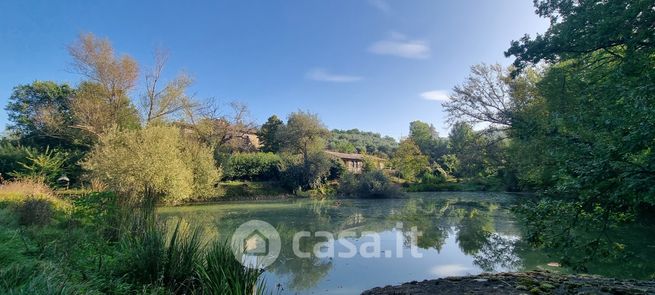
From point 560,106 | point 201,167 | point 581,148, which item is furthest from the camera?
point 201,167

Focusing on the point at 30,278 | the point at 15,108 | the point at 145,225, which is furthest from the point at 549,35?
the point at 15,108

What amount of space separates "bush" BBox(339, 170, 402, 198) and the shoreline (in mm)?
18940

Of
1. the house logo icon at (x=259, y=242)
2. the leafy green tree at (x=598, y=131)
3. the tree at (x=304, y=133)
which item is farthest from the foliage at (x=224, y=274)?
the tree at (x=304, y=133)

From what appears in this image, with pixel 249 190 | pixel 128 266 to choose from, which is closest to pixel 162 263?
pixel 128 266

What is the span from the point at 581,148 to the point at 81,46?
84.7ft

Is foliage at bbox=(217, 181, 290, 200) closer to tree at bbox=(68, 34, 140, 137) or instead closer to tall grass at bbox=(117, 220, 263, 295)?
tree at bbox=(68, 34, 140, 137)

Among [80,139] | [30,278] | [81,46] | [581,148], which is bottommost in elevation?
[30,278]

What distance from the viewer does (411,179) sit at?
1302 inches

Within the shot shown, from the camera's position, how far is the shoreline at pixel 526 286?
333 cm

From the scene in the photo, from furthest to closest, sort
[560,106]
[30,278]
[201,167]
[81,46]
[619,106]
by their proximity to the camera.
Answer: [81,46] < [201,167] < [560,106] < [619,106] < [30,278]

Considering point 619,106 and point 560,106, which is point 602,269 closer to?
point 619,106

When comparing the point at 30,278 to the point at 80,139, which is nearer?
the point at 30,278

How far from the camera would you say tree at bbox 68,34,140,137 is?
20.9 m

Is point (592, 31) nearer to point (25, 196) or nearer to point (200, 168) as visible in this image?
point (25, 196)
